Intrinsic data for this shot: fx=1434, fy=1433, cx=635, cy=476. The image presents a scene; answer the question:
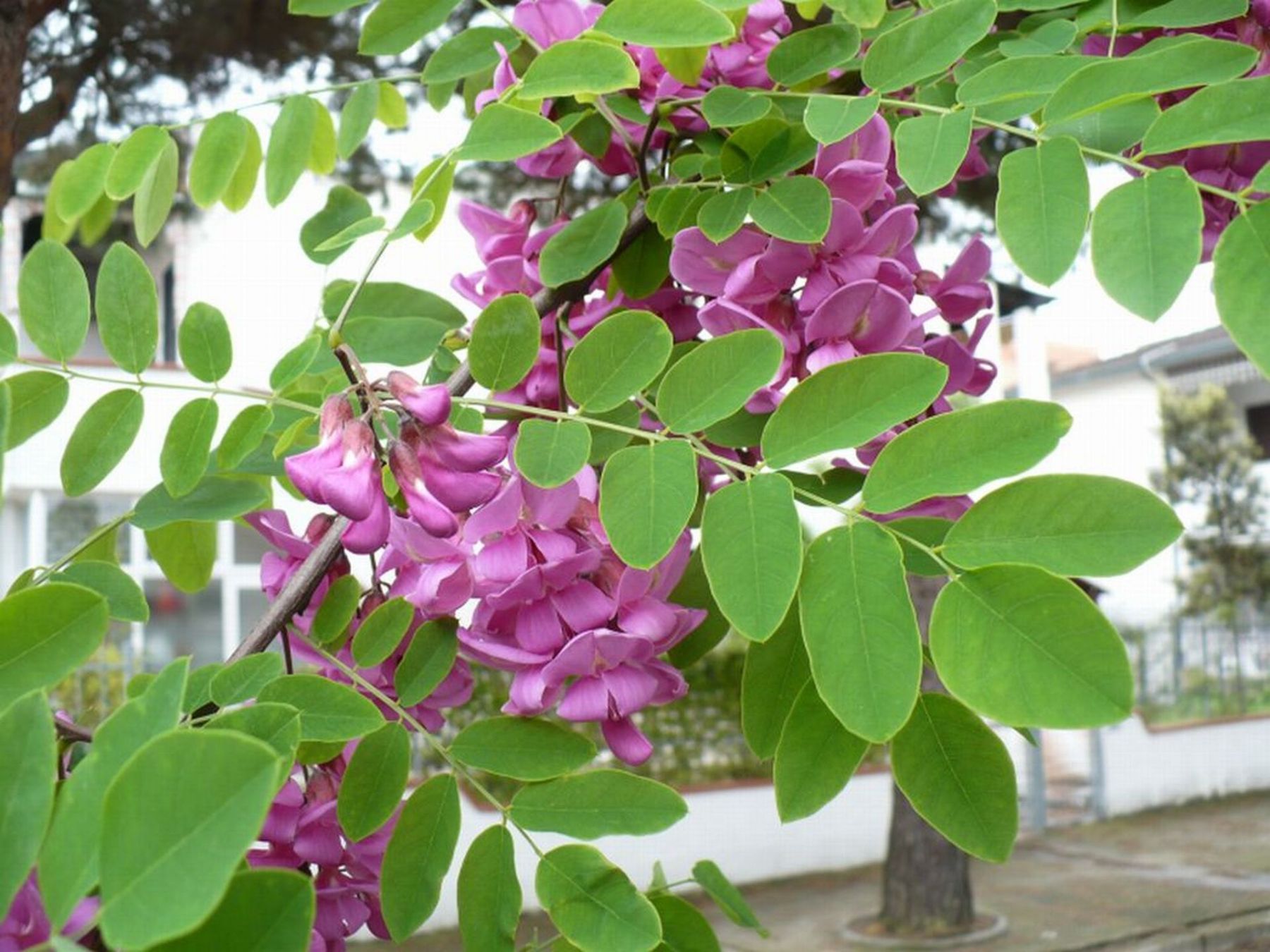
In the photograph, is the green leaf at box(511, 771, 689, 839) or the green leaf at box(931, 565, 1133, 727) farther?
the green leaf at box(511, 771, 689, 839)

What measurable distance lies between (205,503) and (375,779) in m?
0.24

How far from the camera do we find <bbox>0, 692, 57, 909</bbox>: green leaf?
39 cm

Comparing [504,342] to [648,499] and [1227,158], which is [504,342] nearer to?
[648,499]

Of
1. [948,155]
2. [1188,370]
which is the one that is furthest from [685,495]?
[1188,370]

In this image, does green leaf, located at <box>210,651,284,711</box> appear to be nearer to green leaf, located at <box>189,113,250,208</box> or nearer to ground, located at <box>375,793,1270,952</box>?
green leaf, located at <box>189,113,250,208</box>

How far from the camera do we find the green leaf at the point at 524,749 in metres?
0.76

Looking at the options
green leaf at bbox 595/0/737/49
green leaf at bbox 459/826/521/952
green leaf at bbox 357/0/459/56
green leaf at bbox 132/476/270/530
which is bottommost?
green leaf at bbox 459/826/521/952

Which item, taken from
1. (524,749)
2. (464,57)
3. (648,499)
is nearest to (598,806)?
(524,749)

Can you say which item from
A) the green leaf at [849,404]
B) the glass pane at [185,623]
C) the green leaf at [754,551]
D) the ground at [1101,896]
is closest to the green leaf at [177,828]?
the green leaf at [754,551]

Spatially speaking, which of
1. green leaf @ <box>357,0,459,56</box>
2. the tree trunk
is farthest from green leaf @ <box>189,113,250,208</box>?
the tree trunk

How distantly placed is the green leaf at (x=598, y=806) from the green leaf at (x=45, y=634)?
0.29 m

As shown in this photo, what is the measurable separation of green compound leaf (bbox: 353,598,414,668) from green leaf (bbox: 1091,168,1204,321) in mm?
393

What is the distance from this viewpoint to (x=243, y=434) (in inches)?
33.0

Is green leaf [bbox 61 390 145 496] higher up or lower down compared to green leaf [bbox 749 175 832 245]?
lower down
